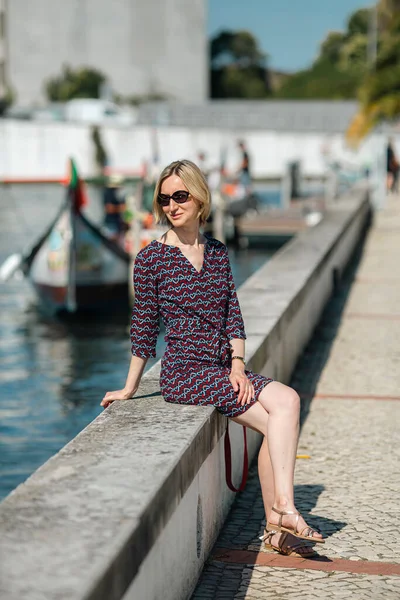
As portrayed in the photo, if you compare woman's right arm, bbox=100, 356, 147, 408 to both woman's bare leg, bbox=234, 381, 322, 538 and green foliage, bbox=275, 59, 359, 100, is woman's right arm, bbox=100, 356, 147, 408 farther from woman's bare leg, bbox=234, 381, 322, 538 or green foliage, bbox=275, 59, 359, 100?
green foliage, bbox=275, 59, 359, 100

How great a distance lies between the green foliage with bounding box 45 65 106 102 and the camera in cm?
9606

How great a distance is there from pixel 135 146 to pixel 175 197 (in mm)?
76746

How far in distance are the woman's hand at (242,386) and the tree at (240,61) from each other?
114 metres

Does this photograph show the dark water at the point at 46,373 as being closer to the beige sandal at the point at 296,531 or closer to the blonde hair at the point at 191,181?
the beige sandal at the point at 296,531

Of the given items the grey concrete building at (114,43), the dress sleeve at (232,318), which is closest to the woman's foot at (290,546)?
the dress sleeve at (232,318)

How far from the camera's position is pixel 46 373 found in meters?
15.1

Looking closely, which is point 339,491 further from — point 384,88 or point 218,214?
point 218,214

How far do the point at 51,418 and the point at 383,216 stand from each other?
17267mm

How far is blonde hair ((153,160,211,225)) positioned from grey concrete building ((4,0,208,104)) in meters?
93.6

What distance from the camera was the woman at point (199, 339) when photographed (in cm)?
458

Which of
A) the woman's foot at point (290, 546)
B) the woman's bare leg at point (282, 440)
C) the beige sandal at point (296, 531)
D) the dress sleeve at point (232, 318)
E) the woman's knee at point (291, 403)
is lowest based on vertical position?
the woman's foot at point (290, 546)

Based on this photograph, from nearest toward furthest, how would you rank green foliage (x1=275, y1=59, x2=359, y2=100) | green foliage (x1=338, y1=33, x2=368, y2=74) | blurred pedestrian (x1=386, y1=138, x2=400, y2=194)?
blurred pedestrian (x1=386, y1=138, x2=400, y2=194) → green foliage (x1=275, y1=59, x2=359, y2=100) → green foliage (x1=338, y1=33, x2=368, y2=74)

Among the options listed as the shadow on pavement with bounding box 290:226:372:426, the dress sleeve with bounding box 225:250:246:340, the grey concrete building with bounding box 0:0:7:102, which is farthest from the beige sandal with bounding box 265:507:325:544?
the grey concrete building with bounding box 0:0:7:102

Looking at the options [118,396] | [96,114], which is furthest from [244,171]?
[96,114]
